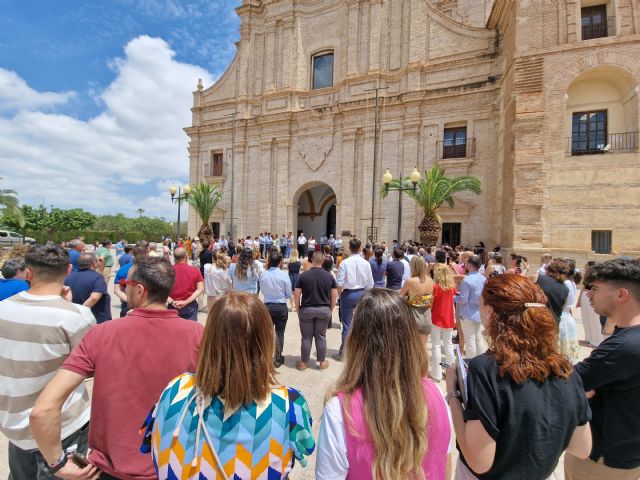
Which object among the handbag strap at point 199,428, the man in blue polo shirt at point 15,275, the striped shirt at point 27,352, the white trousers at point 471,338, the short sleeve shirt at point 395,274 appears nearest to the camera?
the handbag strap at point 199,428

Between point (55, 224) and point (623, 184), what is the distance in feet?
195

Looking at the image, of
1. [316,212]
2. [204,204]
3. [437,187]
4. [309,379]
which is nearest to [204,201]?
[204,204]

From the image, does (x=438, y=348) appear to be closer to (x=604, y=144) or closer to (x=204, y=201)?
(x=604, y=144)

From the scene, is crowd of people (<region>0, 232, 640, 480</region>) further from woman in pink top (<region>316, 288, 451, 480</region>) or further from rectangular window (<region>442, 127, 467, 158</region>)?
rectangular window (<region>442, 127, 467, 158</region>)

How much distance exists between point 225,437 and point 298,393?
336mm

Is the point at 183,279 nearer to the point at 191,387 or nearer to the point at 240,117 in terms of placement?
the point at 191,387

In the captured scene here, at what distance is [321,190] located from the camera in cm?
2595

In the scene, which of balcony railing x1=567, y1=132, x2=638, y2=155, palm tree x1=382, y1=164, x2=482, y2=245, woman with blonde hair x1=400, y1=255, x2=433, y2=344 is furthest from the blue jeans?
balcony railing x1=567, y1=132, x2=638, y2=155

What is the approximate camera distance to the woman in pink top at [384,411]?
1.34m

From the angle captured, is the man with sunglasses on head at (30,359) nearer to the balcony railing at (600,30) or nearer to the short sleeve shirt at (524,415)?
the short sleeve shirt at (524,415)

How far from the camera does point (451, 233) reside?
18.3 m

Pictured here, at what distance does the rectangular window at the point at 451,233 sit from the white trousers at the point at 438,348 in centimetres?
1393

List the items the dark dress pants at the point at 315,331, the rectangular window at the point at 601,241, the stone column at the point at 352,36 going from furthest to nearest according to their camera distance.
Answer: the stone column at the point at 352,36
the rectangular window at the point at 601,241
the dark dress pants at the point at 315,331

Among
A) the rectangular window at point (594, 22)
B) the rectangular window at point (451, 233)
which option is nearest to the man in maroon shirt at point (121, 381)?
the rectangular window at point (451, 233)
